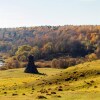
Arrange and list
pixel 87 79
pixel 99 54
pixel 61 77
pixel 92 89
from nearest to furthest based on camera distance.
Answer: pixel 92 89
pixel 87 79
pixel 61 77
pixel 99 54

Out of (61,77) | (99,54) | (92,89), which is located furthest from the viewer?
(99,54)

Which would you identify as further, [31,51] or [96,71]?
[31,51]

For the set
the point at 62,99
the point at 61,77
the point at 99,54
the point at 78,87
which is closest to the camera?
the point at 62,99

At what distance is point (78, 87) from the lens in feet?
154

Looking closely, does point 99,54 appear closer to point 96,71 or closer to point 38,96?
point 96,71

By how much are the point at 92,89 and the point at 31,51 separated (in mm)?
140630

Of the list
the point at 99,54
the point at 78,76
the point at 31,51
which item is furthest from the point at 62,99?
the point at 31,51

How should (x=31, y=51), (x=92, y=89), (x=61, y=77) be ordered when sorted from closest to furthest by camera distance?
(x=92, y=89), (x=61, y=77), (x=31, y=51)

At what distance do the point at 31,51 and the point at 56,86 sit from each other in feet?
441

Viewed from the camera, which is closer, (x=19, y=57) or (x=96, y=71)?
(x=96, y=71)

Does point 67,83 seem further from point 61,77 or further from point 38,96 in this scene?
point 38,96

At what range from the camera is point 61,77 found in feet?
178

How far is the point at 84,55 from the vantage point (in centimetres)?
19050

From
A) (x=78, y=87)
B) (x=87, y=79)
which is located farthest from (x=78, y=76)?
(x=78, y=87)
